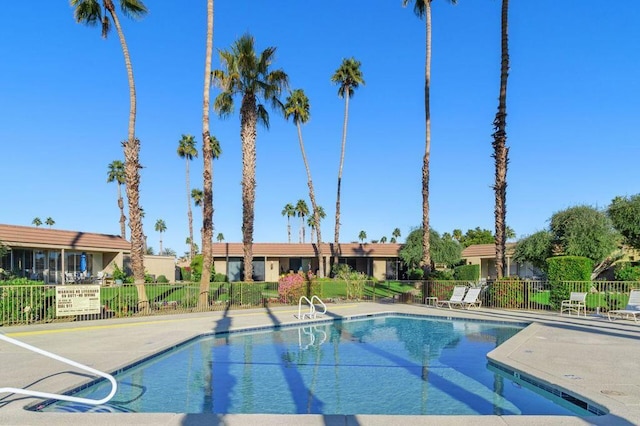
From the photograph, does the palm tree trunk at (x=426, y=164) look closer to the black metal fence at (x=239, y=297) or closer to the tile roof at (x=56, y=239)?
the black metal fence at (x=239, y=297)

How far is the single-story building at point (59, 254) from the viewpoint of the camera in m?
25.5

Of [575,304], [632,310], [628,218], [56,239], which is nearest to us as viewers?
[632,310]

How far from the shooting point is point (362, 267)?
42062 mm

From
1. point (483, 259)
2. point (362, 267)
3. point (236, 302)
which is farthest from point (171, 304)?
point (483, 259)

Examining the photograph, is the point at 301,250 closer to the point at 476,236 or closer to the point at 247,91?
the point at 247,91

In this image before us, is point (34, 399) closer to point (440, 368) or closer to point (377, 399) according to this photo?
point (377, 399)

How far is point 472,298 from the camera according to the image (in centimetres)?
1962

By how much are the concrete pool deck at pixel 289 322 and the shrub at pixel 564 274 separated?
839 mm

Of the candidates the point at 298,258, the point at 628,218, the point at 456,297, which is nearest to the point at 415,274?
the point at 298,258

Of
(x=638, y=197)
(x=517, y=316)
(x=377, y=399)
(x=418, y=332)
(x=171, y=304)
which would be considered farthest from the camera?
(x=638, y=197)

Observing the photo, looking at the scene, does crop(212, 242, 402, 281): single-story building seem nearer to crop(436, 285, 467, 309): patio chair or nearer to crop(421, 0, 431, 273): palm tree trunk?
crop(421, 0, 431, 273): palm tree trunk

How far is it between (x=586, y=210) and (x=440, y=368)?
20136mm

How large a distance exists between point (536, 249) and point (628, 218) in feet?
20.3

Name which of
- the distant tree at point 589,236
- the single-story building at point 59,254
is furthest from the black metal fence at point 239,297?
the single-story building at point 59,254
